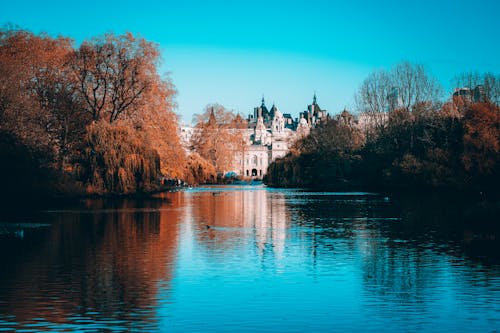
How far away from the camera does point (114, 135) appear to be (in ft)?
162

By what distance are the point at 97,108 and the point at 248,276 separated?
4096cm

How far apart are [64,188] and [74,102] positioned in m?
10.5

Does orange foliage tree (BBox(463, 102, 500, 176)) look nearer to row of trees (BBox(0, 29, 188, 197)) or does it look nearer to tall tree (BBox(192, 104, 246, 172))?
row of trees (BBox(0, 29, 188, 197))

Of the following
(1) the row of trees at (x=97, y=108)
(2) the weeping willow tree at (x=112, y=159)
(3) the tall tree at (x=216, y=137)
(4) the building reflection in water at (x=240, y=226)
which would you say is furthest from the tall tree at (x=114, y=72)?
(3) the tall tree at (x=216, y=137)

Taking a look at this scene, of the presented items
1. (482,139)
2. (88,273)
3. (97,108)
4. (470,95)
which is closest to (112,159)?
(97,108)

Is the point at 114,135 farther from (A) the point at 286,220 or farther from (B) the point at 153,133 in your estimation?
(A) the point at 286,220

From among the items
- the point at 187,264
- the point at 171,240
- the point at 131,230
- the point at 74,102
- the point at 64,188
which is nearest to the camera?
the point at 187,264

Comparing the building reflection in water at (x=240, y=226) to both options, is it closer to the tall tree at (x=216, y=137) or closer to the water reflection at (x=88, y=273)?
the water reflection at (x=88, y=273)

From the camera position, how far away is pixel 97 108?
180 feet

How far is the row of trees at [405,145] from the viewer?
152 ft

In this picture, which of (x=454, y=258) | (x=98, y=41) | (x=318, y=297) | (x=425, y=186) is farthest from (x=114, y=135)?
(x=318, y=297)

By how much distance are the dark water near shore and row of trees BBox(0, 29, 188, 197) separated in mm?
18458

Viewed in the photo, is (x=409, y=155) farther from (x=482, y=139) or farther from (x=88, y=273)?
(x=88, y=273)

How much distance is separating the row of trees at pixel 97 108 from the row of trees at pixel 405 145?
20395 millimetres
